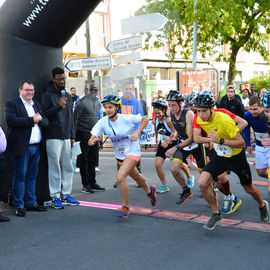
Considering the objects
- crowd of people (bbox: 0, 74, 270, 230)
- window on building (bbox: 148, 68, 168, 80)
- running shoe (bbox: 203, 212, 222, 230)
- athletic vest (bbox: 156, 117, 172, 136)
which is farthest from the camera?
window on building (bbox: 148, 68, 168, 80)

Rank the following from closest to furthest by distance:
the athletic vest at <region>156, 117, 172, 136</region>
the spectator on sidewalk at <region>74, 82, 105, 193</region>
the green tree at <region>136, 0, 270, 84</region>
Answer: the athletic vest at <region>156, 117, 172, 136</region>, the spectator on sidewalk at <region>74, 82, 105, 193</region>, the green tree at <region>136, 0, 270, 84</region>

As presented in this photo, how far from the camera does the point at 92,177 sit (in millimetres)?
9047

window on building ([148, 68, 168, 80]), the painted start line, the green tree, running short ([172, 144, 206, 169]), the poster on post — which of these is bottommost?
the painted start line

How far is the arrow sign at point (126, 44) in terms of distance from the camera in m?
13.0

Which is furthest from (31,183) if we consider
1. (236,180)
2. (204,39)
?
(204,39)

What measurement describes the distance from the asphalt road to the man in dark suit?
0.43 m

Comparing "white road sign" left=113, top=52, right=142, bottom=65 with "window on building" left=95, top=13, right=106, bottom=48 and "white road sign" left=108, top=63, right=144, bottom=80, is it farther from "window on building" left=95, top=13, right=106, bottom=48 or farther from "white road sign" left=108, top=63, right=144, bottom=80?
"window on building" left=95, top=13, right=106, bottom=48

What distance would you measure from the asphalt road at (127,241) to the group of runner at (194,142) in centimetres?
30

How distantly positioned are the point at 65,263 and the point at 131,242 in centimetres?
96

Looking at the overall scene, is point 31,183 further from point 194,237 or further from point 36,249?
point 194,237

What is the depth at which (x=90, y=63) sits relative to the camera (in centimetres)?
1481

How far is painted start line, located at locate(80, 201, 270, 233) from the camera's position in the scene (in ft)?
19.5

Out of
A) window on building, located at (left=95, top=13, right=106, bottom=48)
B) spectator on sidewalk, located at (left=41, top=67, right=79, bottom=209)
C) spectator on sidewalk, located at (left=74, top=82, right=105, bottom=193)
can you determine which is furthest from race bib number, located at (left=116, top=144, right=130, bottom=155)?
window on building, located at (left=95, top=13, right=106, bottom=48)

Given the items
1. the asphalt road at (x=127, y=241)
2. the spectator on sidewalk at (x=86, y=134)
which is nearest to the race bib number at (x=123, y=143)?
the asphalt road at (x=127, y=241)
